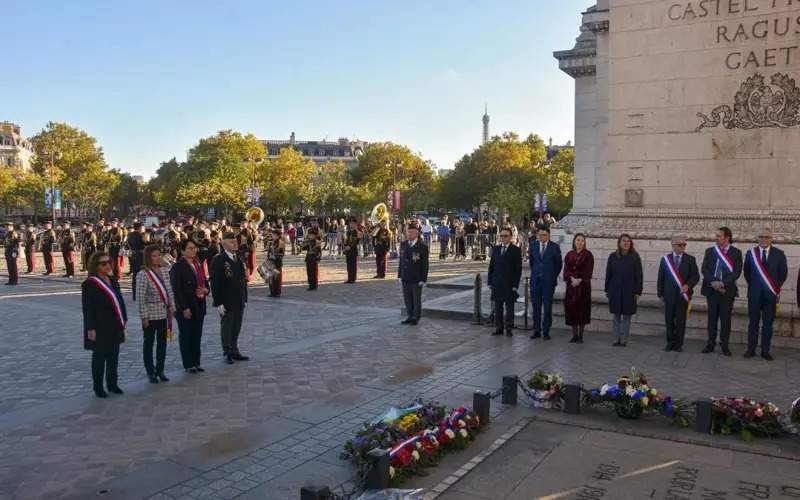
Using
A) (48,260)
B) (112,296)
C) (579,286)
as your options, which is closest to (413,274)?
(579,286)

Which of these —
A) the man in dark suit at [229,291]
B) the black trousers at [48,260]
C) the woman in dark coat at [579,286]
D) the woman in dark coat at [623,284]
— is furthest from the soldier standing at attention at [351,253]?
the black trousers at [48,260]

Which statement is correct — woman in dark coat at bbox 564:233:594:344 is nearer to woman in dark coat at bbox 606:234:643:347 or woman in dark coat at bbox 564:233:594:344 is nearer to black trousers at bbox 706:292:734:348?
woman in dark coat at bbox 606:234:643:347

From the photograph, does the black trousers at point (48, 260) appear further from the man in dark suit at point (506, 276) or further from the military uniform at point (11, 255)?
the man in dark suit at point (506, 276)

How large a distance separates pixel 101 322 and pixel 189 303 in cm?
121

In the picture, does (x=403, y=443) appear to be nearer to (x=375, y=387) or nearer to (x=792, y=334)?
(x=375, y=387)

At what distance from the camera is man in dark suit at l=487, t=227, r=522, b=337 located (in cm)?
1098

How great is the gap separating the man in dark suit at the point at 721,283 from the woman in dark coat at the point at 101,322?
25.5 ft

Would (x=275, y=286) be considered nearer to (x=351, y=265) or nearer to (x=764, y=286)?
(x=351, y=265)

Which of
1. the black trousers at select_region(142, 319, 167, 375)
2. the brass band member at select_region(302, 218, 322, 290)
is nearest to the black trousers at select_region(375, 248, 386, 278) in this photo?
the brass band member at select_region(302, 218, 322, 290)

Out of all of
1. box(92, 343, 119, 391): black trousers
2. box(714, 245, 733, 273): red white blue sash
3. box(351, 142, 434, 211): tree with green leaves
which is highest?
box(351, 142, 434, 211): tree with green leaves

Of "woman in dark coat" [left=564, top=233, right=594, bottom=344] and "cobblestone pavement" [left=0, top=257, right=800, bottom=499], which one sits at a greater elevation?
"woman in dark coat" [left=564, top=233, right=594, bottom=344]

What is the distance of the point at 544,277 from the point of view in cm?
1073

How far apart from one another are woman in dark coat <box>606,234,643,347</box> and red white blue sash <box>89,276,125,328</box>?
6.83 metres

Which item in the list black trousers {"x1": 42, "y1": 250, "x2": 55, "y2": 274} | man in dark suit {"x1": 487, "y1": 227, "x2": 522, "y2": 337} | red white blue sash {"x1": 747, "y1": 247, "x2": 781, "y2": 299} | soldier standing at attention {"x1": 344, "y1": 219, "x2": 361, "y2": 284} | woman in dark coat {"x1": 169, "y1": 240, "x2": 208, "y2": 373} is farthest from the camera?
black trousers {"x1": 42, "y1": 250, "x2": 55, "y2": 274}
